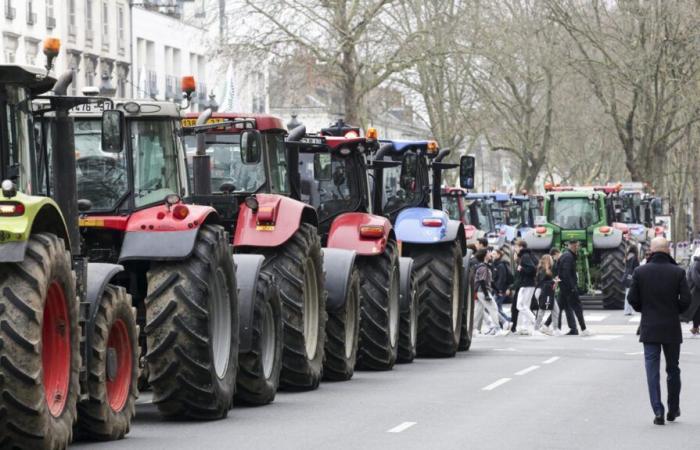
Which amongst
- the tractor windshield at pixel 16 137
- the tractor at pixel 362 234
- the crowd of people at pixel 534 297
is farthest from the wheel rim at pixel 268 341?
the crowd of people at pixel 534 297

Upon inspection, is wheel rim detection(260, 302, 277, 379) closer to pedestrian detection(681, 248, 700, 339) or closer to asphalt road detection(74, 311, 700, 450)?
asphalt road detection(74, 311, 700, 450)

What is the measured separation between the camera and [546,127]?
2862 inches

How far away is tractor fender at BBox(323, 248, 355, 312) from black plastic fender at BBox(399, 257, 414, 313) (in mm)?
2704

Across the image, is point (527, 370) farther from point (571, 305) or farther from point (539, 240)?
point (539, 240)

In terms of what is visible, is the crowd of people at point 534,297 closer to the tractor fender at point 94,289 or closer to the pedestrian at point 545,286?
the pedestrian at point 545,286

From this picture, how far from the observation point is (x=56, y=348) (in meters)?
11.4

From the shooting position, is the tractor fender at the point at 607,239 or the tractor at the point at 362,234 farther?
the tractor fender at the point at 607,239

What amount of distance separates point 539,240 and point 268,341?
2641 cm

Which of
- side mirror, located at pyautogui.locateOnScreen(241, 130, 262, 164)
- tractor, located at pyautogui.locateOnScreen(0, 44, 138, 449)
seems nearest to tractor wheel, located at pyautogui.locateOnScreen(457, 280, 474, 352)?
side mirror, located at pyautogui.locateOnScreen(241, 130, 262, 164)

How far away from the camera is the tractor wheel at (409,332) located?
22281 millimetres

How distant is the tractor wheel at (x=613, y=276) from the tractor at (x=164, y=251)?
27390 millimetres

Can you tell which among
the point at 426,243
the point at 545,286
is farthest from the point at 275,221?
the point at 545,286

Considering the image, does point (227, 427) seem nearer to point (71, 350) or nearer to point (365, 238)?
point (71, 350)

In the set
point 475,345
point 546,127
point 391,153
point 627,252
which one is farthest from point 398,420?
point 546,127
